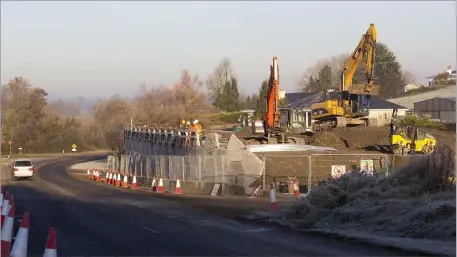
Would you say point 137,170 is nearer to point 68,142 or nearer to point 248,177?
point 248,177

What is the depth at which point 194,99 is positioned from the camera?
7525cm

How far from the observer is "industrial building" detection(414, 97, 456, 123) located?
224 feet

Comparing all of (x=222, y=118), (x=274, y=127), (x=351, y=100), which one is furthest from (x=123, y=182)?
(x=222, y=118)

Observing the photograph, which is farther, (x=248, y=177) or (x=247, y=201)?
(x=248, y=177)

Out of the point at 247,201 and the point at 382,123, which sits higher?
the point at 382,123

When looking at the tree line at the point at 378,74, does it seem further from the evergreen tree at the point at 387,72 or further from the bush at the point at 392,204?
the bush at the point at 392,204

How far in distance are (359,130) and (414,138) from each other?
7857 millimetres

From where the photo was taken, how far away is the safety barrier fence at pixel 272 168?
1101 inches

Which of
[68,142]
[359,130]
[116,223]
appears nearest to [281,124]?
[359,130]

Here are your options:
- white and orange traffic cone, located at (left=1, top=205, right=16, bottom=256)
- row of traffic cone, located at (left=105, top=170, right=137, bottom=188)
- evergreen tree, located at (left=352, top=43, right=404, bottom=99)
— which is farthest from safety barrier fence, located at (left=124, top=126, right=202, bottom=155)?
evergreen tree, located at (left=352, top=43, right=404, bottom=99)

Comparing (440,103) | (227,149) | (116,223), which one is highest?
(440,103)

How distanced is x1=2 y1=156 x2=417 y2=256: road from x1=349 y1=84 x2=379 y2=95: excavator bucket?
23283mm

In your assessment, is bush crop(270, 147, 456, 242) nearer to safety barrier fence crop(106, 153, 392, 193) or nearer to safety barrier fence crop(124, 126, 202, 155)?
safety barrier fence crop(106, 153, 392, 193)

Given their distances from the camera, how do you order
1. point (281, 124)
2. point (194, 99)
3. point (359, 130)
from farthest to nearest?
point (194, 99), point (359, 130), point (281, 124)
